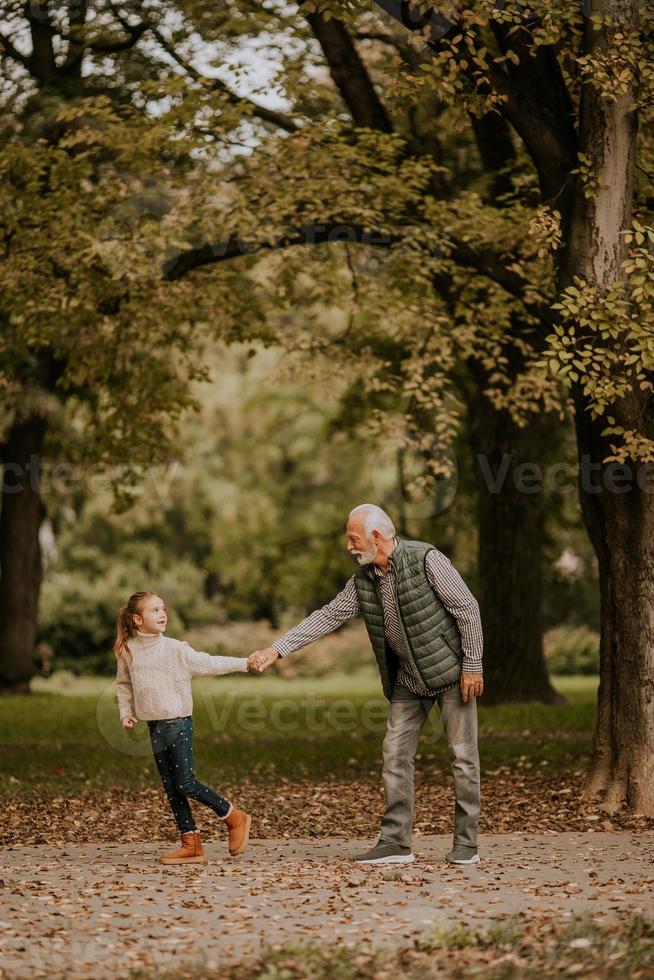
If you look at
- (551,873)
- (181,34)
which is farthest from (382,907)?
(181,34)

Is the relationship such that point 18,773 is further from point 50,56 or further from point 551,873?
point 50,56

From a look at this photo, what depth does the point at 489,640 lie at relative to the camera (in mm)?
19203

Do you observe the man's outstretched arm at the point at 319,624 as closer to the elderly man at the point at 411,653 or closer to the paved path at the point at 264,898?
the elderly man at the point at 411,653

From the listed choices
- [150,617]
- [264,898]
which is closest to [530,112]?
[150,617]

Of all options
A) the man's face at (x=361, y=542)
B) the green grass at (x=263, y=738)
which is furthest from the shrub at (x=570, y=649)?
the man's face at (x=361, y=542)

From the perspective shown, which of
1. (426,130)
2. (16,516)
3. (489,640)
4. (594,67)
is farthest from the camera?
(16,516)

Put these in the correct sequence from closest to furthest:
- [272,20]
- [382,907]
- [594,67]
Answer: [382,907]
[594,67]
[272,20]

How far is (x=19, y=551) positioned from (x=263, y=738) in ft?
23.5

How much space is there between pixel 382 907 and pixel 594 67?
238 inches

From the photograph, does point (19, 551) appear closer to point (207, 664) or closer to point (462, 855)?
point (207, 664)

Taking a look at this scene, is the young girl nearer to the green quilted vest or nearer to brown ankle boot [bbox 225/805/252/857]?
brown ankle boot [bbox 225/805/252/857]

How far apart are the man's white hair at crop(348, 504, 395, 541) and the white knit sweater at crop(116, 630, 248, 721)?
1.09 m

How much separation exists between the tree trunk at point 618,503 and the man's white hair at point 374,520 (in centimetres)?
304

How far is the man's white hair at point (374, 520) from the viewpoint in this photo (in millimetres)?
7858
